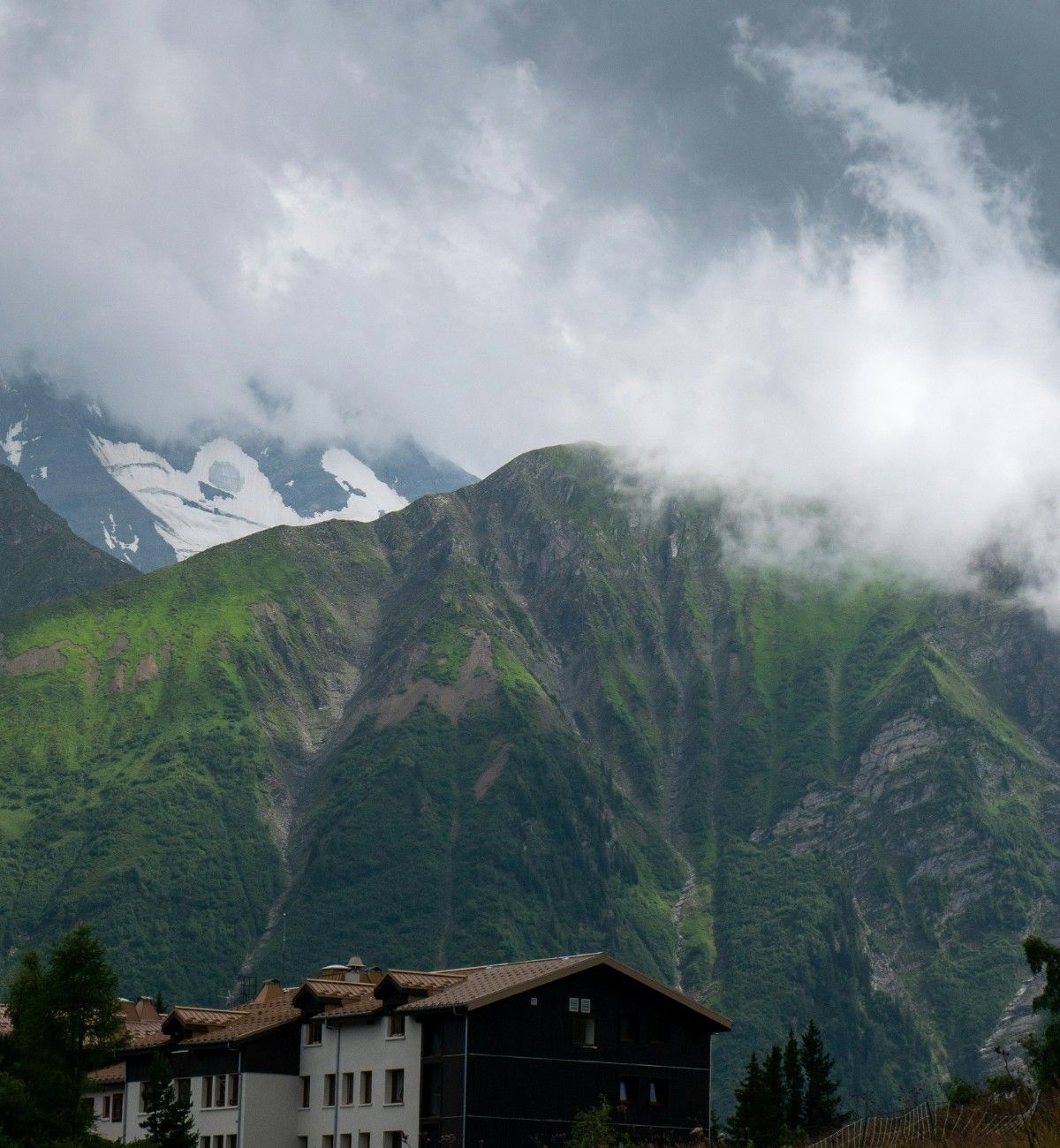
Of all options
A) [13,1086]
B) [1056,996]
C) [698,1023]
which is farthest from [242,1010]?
[1056,996]

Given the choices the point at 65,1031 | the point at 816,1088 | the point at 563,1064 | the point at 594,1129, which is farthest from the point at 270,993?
the point at 816,1088

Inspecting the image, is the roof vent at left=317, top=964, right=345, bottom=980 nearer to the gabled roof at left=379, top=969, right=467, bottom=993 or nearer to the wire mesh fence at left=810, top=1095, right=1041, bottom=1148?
the gabled roof at left=379, top=969, right=467, bottom=993

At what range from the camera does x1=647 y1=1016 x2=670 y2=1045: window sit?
332 feet

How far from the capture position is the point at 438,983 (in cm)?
9938

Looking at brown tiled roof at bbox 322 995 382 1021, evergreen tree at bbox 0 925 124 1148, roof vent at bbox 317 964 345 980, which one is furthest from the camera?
roof vent at bbox 317 964 345 980

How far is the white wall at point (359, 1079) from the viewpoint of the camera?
94.9m

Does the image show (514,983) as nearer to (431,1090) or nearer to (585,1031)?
(585,1031)

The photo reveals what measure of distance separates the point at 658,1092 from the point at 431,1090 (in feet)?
46.1

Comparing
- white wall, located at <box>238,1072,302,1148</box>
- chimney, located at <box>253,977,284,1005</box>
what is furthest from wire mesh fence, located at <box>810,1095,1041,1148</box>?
chimney, located at <box>253,977,284,1005</box>

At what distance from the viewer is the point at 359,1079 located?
9856 cm

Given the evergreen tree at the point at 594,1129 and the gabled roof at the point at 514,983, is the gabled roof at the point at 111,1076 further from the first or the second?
the evergreen tree at the point at 594,1129

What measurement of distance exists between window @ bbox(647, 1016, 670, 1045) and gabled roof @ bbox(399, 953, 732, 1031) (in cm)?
142

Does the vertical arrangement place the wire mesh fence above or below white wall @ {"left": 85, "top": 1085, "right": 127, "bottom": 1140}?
below

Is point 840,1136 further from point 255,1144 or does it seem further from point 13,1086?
point 255,1144
